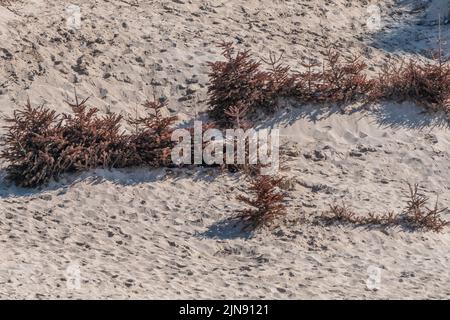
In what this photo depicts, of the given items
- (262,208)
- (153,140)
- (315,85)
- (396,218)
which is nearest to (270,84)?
(315,85)

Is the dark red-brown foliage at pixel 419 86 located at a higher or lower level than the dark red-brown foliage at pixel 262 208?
higher

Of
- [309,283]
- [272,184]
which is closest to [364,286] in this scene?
[309,283]

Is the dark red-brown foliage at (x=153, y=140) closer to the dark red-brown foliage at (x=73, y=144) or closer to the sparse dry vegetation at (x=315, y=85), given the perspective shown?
the dark red-brown foliage at (x=73, y=144)

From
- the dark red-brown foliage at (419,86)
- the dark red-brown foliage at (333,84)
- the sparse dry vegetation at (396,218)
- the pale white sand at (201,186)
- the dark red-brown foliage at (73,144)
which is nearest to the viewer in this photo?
the pale white sand at (201,186)

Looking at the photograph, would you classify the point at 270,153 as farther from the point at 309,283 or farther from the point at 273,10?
the point at 273,10

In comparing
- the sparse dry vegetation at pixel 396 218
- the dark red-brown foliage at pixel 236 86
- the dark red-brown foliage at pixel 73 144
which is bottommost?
the sparse dry vegetation at pixel 396 218

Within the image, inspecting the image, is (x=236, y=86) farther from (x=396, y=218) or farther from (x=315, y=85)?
(x=396, y=218)

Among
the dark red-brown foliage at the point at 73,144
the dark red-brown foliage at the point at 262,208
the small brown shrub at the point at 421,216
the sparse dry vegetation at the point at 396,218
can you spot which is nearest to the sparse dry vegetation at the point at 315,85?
the dark red-brown foliage at the point at 73,144

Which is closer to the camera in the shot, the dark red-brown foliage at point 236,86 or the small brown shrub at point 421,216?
the small brown shrub at point 421,216
